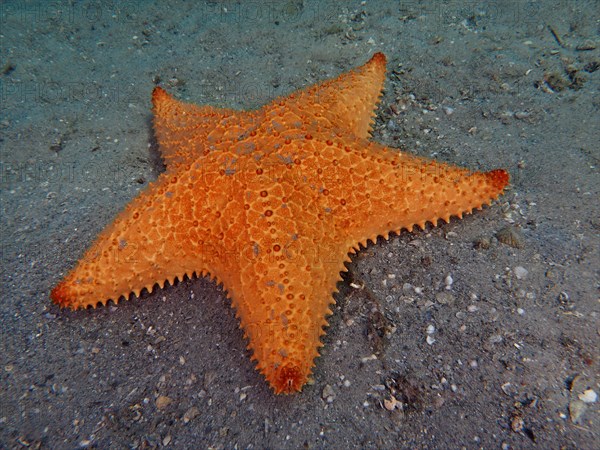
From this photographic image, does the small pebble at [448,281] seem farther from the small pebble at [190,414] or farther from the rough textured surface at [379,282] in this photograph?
the small pebble at [190,414]

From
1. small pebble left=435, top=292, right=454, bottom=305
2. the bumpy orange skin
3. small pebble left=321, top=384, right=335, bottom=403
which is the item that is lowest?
small pebble left=321, top=384, right=335, bottom=403

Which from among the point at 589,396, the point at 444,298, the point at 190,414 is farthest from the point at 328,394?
the point at 589,396

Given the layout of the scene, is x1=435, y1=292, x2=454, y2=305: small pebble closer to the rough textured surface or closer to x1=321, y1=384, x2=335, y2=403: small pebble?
the rough textured surface

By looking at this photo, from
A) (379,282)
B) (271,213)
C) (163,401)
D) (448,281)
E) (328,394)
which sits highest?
(271,213)

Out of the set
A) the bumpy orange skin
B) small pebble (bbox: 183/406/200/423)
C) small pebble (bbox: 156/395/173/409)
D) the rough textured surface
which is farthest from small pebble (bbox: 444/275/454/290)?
small pebble (bbox: 156/395/173/409)

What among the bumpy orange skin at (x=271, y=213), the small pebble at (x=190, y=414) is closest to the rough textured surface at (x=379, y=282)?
the small pebble at (x=190, y=414)

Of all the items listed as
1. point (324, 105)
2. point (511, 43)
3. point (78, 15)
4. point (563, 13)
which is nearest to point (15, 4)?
point (78, 15)

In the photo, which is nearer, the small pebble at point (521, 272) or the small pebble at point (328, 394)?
the small pebble at point (328, 394)

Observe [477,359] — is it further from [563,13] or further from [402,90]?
[563,13]

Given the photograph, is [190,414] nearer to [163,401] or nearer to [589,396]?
[163,401]
